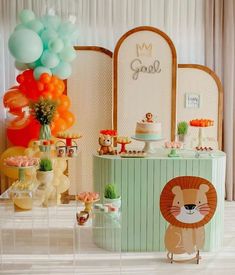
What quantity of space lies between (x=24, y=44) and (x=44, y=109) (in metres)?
0.66

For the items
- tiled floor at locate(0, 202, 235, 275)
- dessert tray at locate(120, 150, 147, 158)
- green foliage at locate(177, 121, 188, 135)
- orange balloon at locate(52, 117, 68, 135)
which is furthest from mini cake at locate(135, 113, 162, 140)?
orange balloon at locate(52, 117, 68, 135)

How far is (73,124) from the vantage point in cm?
561

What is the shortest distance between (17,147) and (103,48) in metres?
1.47

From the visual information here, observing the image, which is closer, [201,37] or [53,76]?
[53,76]

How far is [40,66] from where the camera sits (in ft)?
16.6

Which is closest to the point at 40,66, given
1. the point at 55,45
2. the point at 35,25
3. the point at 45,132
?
the point at 55,45

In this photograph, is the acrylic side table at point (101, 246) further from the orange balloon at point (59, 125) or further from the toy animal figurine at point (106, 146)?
the orange balloon at point (59, 125)

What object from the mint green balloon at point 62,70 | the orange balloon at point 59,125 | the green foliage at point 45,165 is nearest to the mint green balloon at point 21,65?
the mint green balloon at point 62,70

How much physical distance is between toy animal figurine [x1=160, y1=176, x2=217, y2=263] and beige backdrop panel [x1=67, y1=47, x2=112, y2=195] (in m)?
1.99

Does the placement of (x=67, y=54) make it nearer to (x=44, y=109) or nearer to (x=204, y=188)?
(x=44, y=109)

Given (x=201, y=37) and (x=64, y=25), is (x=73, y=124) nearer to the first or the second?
(x=64, y=25)

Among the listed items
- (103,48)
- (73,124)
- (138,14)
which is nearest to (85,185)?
(73,124)

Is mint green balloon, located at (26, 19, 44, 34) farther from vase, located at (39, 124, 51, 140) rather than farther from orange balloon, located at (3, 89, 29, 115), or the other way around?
vase, located at (39, 124, 51, 140)

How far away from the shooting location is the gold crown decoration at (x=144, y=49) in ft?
→ 17.6
